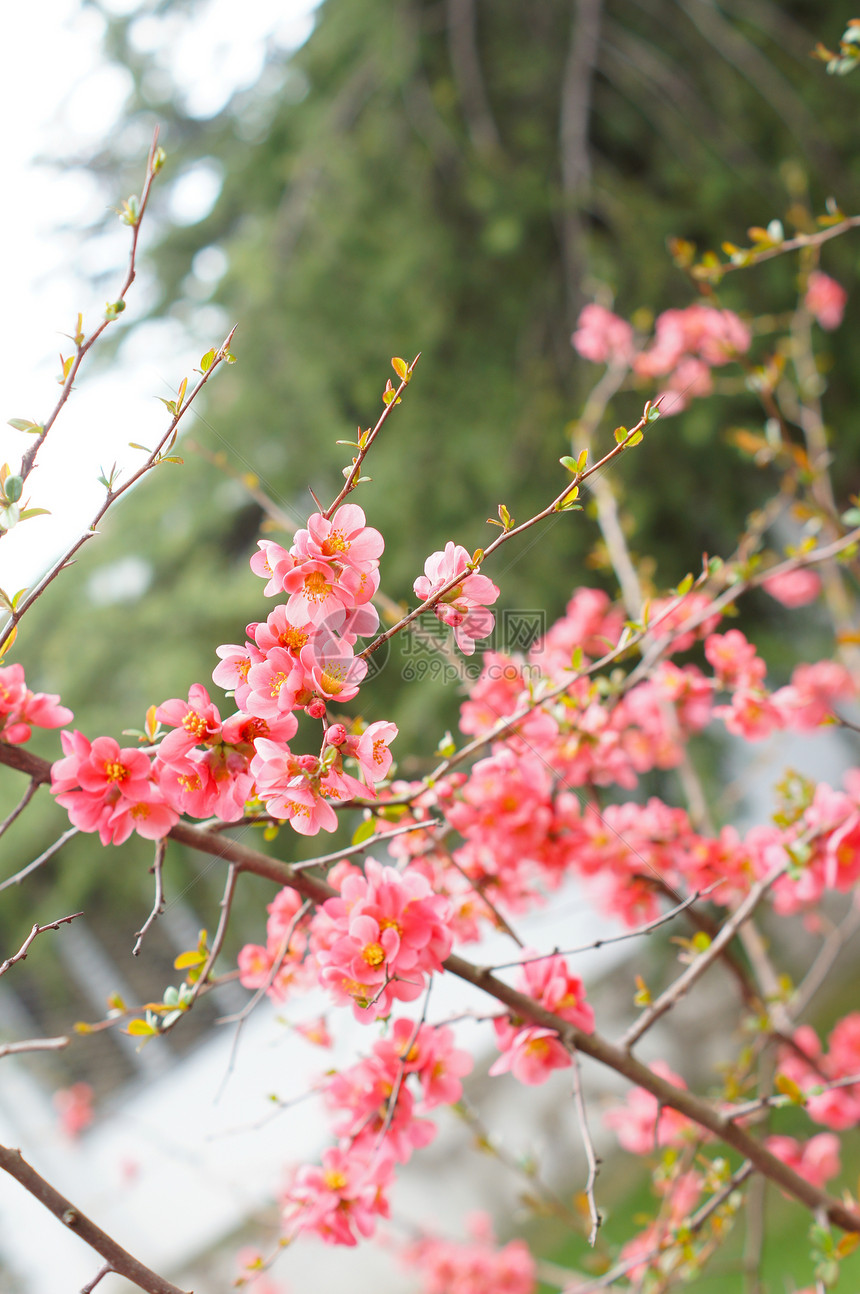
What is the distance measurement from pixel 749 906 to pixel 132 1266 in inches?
18.4

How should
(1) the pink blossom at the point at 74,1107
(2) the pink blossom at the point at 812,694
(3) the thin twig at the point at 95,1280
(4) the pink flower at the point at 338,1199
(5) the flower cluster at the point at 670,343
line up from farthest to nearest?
(1) the pink blossom at the point at 74,1107 < (5) the flower cluster at the point at 670,343 < (2) the pink blossom at the point at 812,694 < (4) the pink flower at the point at 338,1199 < (3) the thin twig at the point at 95,1280

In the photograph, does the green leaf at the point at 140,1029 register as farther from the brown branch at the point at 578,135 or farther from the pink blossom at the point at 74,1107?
the pink blossom at the point at 74,1107

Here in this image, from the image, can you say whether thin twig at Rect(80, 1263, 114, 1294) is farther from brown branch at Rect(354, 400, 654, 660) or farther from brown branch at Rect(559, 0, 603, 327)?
brown branch at Rect(559, 0, 603, 327)

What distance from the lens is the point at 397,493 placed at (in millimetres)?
1639

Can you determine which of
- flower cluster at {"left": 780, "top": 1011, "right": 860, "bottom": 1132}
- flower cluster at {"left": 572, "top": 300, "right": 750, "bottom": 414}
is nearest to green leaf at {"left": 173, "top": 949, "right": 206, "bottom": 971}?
flower cluster at {"left": 780, "top": 1011, "right": 860, "bottom": 1132}

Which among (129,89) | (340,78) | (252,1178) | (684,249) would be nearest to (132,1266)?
(684,249)

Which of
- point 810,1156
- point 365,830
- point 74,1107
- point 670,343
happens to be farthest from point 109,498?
point 74,1107

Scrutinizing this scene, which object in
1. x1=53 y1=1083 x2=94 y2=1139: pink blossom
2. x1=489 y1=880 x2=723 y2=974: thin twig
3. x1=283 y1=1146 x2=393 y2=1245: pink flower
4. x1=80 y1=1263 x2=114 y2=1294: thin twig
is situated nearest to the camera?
x1=80 y1=1263 x2=114 y2=1294: thin twig

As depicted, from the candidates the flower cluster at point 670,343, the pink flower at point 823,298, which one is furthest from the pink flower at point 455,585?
the pink flower at point 823,298

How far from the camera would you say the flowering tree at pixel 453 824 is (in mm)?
422

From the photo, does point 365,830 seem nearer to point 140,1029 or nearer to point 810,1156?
point 140,1029

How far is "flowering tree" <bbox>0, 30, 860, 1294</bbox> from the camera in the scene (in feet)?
1.39

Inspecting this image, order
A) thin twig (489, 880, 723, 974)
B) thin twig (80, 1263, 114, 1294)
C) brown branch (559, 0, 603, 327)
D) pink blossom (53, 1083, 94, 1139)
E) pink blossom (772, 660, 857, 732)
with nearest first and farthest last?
1. thin twig (80, 1263, 114, 1294)
2. thin twig (489, 880, 723, 974)
3. pink blossom (772, 660, 857, 732)
4. brown branch (559, 0, 603, 327)
5. pink blossom (53, 1083, 94, 1139)

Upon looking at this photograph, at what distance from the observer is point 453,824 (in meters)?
0.69
